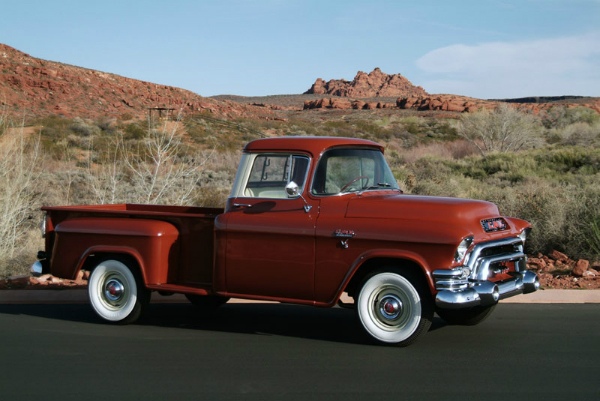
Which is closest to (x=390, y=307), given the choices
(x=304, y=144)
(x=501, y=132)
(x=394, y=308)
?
(x=394, y=308)

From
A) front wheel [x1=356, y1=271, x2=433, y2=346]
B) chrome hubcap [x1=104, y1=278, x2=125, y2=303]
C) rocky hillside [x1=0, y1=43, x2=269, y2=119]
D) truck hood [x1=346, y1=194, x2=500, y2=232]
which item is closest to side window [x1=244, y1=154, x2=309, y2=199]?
truck hood [x1=346, y1=194, x2=500, y2=232]

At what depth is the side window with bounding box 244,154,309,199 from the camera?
830 cm

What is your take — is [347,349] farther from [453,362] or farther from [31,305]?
[31,305]

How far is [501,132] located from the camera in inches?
1695

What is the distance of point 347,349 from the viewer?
7613 mm

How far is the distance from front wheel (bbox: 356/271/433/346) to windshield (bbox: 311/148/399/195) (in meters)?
1.09

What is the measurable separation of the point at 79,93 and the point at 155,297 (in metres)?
58.0

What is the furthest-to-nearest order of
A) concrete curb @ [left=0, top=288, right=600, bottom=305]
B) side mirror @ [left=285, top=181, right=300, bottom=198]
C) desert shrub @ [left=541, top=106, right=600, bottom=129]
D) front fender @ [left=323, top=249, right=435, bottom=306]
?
1. desert shrub @ [left=541, top=106, right=600, bottom=129]
2. concrete curb @ [left=0, top=288, right=600, bottom=305]
3. side mirror @ [left=285, top=181, right=300, bottom=198]
4. front fender @ [left=323, top=249, right=435, bottom=306]

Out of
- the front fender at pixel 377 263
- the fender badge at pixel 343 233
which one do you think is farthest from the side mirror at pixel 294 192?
Result: the front fender at pixel 377 263

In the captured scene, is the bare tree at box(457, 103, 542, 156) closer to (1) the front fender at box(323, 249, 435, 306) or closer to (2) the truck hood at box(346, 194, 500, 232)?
(2) the truck hood at box(346, 194, 500, 232)

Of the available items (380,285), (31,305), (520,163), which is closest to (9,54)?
(520,163)

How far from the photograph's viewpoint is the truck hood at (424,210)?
7402 millimetres

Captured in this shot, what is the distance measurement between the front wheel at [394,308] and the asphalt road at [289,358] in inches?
6.6

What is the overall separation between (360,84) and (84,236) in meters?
129
